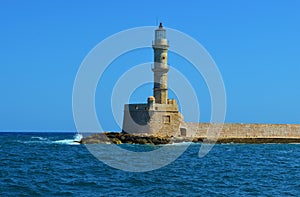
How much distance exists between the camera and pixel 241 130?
4303 centimetres

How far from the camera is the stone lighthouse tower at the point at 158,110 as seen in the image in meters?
38.3

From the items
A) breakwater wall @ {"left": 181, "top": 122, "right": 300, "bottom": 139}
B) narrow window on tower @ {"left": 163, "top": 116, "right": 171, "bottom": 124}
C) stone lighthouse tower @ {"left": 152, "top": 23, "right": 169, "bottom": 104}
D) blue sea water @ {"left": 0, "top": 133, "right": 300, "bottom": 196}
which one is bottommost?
blue sea water @ {"left": 0, "top": 133, "right": 300, "bottom": 196}

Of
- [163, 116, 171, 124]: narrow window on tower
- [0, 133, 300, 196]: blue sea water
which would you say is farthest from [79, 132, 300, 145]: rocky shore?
[0, 133, 300, 196]: blue sea water

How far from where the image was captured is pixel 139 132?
1531 inches

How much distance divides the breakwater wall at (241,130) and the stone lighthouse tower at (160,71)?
283cm

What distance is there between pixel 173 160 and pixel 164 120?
1434 centimetres

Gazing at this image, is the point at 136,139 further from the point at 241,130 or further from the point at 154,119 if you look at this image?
the point at 241,130

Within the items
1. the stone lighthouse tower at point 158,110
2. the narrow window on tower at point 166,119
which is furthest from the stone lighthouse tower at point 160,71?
the narrow window on tower at point 166,119

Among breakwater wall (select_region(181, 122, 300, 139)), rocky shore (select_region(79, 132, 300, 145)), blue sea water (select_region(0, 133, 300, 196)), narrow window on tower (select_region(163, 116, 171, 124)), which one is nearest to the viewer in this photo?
blue sea water (select_region(0, 133, 300, 196))

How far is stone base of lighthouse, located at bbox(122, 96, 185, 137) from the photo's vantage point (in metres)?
38.3

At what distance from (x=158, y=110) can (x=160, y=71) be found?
3.03 metres

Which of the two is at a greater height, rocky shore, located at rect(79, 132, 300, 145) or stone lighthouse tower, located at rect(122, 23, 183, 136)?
stone lighthouse tower, located at rect(122, 23, 183, 136)

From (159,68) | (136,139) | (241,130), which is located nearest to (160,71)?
(159,68)

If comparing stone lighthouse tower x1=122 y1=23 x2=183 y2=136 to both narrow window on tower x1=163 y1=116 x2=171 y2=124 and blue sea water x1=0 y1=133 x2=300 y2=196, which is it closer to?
narrow window on tower x1=163 y1=116 x2=171 y2=124
